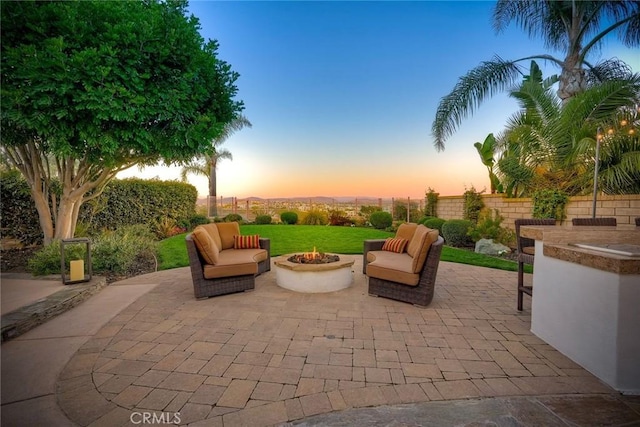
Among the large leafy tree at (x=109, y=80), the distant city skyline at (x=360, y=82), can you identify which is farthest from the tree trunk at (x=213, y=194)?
the large leafy tree at (x=109, y=80)

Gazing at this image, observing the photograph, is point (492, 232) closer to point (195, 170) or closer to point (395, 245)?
point (395, 245)

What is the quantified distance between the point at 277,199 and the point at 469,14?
12.1 meters

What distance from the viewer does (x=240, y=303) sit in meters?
3.92

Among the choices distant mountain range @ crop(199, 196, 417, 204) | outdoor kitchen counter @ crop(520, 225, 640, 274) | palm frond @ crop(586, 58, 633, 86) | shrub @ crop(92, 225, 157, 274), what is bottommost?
shrub @ crop(92, 225, 157, 274)

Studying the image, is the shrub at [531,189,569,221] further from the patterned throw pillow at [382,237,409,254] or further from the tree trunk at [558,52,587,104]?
the patterned throw pillow at [382,237,409,254]

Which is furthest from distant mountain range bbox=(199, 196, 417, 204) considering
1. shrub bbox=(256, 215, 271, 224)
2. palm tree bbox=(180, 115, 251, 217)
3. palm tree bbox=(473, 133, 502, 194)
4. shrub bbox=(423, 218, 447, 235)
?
palm tree bbox=(473, 133, 502, 194)

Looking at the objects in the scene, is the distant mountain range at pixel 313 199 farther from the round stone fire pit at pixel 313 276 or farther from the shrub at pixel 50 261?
the round stone fire pit at pixel 313 276

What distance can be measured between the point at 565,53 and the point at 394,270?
9.10 metres

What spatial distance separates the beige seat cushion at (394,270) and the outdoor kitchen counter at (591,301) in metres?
1.36

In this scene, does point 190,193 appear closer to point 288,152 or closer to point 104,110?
point 288,152

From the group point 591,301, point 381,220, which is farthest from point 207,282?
point 381,220

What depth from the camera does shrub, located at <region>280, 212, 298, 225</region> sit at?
14844 mm

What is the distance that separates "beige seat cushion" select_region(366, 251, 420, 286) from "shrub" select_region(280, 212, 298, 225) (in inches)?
412

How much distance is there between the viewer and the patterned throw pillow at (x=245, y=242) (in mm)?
5406
